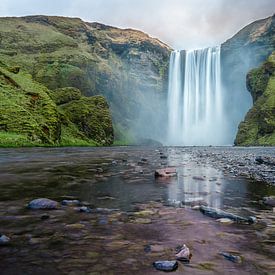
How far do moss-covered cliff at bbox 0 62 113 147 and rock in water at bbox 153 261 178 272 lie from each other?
150ft

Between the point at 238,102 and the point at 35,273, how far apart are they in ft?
479

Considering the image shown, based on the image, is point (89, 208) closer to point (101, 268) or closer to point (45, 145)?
point (101, 268)

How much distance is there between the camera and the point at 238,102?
14088cm

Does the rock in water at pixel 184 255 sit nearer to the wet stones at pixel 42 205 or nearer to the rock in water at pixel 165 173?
the wet stones at pixel 42 205

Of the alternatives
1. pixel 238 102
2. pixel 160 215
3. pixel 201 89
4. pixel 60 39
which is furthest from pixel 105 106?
pixel 160 215

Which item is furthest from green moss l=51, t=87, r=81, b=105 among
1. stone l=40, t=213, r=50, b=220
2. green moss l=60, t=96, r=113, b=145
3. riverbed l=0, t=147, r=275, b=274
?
stone l=40, t=213, r=50, b=220

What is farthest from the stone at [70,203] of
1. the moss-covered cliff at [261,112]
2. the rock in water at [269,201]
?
the moss-covered cliff at [261,112]

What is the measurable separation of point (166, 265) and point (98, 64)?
151598mm

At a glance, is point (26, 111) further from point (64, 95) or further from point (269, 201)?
point (269, 201)

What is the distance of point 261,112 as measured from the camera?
104m

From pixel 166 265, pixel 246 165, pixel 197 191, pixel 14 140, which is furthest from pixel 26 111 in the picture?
pixel 166 265

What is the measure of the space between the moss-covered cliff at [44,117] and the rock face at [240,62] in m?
64.7

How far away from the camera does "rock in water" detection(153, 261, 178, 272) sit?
4001 mm

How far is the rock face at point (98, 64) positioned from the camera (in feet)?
431
